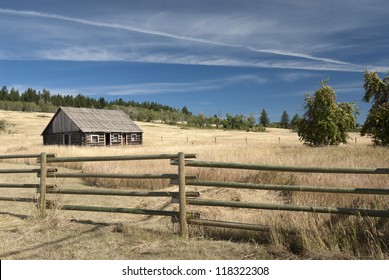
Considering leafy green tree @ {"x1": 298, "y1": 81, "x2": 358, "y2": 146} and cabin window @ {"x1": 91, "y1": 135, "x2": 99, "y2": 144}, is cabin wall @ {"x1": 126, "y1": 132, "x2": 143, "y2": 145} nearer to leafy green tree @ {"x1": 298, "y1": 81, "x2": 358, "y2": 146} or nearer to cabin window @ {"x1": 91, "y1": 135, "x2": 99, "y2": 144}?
cabin window @ {"x1": 91, "y1": 135, "x2": 99, "y2": 144}

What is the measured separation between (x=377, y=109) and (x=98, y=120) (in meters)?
33.6

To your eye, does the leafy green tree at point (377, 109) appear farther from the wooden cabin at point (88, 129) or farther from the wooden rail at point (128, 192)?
the wooden cabin at point (88, 129)

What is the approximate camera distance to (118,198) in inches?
406

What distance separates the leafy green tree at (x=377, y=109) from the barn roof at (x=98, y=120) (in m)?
30.3

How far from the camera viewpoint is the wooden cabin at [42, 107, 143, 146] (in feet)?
144

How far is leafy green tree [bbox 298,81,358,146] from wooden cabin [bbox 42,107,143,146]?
2640cm

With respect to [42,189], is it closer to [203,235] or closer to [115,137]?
[203,235]

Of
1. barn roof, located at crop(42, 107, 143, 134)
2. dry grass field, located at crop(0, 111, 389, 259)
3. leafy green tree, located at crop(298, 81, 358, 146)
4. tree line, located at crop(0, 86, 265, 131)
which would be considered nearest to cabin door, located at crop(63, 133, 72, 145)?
barn roof, located at crop(42, 107, 143, 134)

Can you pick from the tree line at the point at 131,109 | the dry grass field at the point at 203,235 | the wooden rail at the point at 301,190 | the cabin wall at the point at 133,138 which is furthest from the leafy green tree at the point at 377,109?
the tree line at the point at 131,109

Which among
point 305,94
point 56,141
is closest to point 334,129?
point 305,94

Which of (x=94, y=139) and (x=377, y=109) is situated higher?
(x=377, y=109)

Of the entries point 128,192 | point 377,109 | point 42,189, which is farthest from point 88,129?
point 128,192

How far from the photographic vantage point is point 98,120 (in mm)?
47031

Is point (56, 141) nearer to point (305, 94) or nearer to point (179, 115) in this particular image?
point (305, 94)
